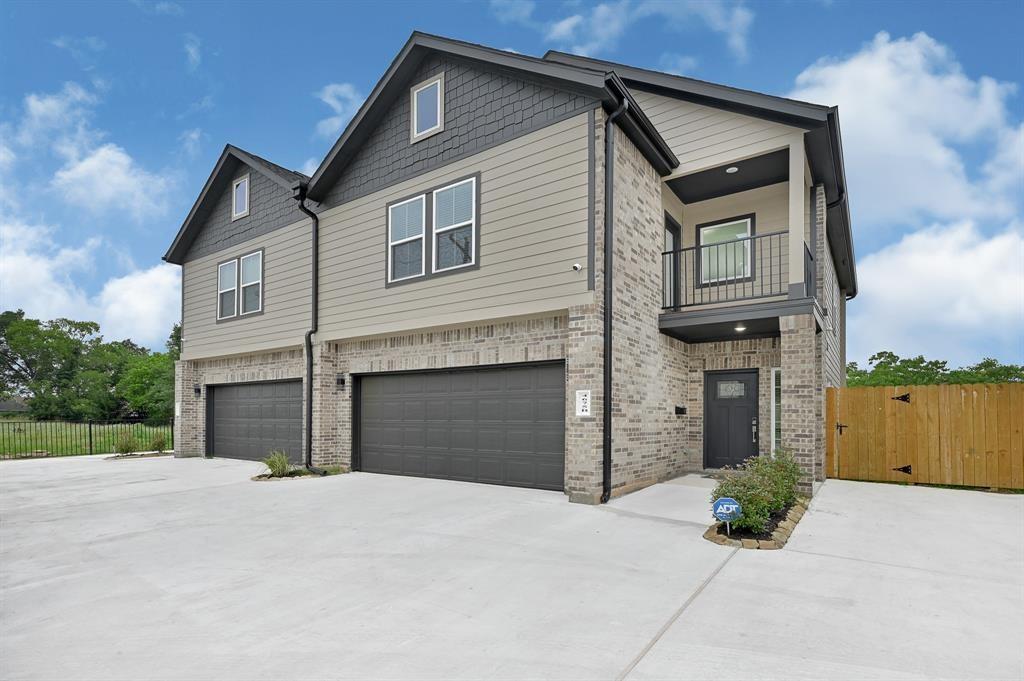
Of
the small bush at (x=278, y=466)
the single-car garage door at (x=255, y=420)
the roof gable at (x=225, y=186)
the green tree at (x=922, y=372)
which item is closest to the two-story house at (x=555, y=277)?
the single-car garage door at (x=255, y=420)

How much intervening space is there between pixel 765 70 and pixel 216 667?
16.7m

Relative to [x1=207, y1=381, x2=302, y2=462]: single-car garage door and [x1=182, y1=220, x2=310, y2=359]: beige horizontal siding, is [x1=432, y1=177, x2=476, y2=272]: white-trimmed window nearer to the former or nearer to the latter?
[x1=182, y1=220, x2=310, y2=359]: beige horizontal siding

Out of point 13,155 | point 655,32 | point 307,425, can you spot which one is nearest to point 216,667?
point 307,425

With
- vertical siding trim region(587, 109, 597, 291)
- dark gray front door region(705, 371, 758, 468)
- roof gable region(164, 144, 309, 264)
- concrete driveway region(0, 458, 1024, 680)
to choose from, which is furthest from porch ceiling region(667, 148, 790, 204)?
roof gable region(164, 144, 309, 264)

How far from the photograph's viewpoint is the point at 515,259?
8.91m

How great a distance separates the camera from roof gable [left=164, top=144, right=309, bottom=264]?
1356cm

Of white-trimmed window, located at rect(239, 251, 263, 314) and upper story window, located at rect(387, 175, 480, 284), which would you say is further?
white-trimmed window, located at rect(239, 251, 263, 314)

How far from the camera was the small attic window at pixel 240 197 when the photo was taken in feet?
47.5

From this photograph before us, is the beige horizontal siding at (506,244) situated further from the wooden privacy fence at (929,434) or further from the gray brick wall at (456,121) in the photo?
the wooden privacy fence at (929,434)

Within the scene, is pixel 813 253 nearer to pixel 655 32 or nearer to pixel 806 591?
pixel 806 591

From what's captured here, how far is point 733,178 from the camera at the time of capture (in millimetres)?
10141

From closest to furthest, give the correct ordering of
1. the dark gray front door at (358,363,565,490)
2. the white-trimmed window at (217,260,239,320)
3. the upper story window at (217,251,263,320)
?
1. the dark gray front door at (358,363,565,490)
2. the upper story window at (217,251,263,320)
3. the white-trimmed window at (217,260,239,320)

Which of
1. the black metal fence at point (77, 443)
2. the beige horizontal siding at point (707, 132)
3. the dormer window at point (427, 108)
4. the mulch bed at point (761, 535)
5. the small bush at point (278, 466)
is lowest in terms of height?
the black metal fence at point (77, 443)

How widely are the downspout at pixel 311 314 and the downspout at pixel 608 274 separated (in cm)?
678
